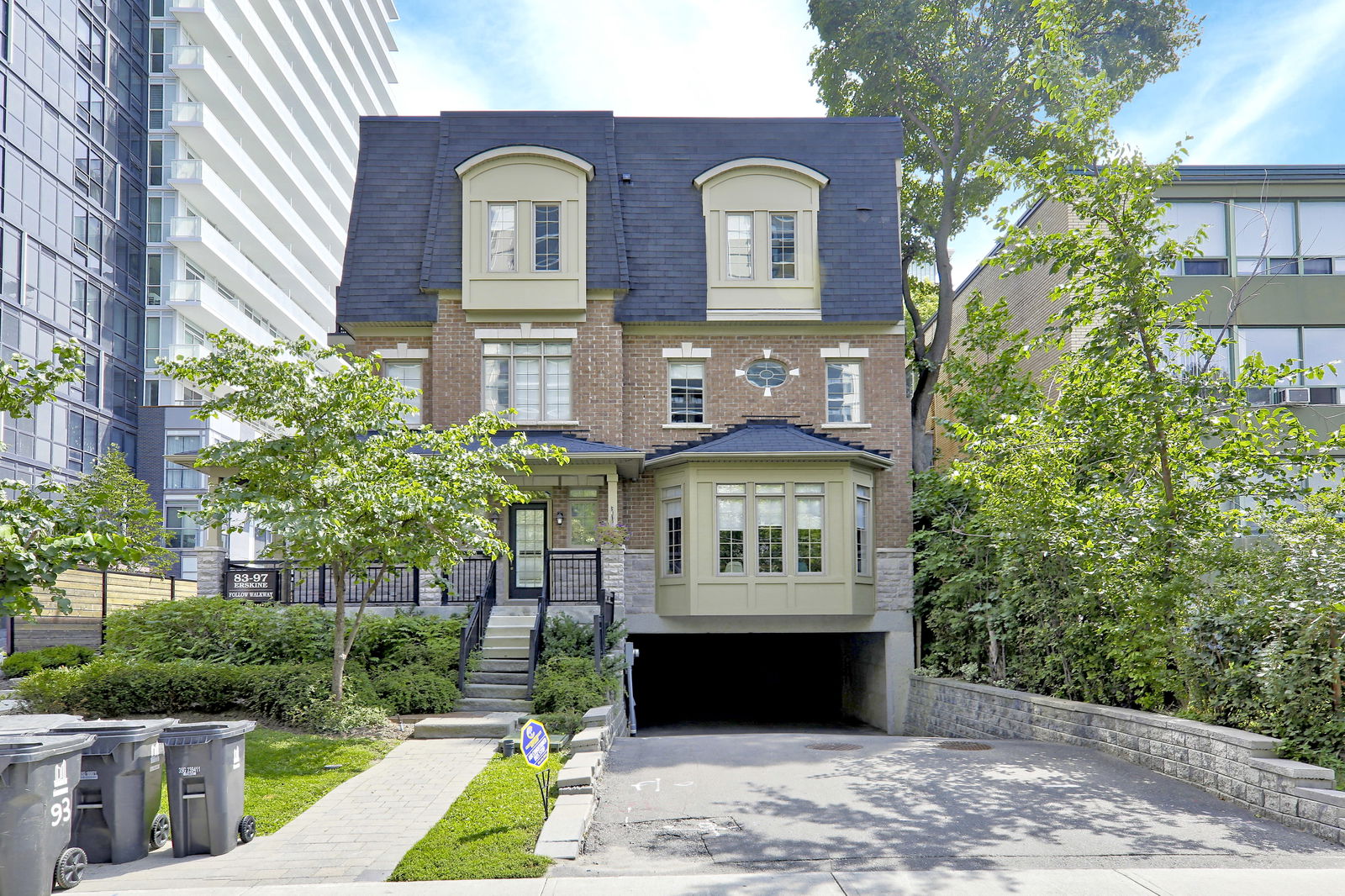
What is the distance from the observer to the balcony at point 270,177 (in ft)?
146

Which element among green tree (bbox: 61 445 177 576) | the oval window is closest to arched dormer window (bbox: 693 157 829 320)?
the oval window

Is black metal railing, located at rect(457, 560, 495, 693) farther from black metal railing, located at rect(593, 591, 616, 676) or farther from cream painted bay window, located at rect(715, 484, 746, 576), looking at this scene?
cream painted bay window, located at rect(715, 484, 746, 576)

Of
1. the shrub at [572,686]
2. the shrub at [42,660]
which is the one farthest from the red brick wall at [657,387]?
the shrub at [42,660]

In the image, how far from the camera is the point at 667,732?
19.1 m

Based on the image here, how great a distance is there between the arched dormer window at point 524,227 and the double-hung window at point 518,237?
0.02 metres

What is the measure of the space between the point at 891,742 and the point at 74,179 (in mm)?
41039

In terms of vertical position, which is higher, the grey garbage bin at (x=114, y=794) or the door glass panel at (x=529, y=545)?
the door glass panel at (x=529, y=545)

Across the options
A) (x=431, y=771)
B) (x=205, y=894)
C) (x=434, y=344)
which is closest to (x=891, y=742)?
(x=431, y=771)

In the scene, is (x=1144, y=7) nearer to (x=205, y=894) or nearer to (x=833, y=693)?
(x=833, y=693)

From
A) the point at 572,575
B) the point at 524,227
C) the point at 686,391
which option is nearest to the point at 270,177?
the point at 524,227

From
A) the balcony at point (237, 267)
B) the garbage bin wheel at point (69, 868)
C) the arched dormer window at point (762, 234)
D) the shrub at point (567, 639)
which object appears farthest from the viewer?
the balcony at point (237, 267)

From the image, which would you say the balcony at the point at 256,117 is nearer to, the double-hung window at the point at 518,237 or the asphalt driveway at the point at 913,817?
the double-hung window at the point at 518,237

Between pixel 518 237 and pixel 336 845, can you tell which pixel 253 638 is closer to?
pixel 336 845

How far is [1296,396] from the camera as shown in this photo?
77.0 feet
